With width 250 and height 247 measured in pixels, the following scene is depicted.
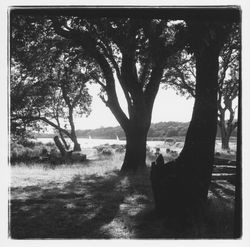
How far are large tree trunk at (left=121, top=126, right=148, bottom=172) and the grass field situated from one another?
2695 millimetres

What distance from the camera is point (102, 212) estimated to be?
7734 mm

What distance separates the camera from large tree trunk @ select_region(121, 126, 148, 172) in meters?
15.3

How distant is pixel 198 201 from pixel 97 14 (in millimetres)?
4248

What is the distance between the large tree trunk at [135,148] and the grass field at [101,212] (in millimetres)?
2695

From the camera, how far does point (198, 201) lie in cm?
686

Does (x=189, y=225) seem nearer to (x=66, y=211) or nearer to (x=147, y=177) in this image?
(x=66, y=211)

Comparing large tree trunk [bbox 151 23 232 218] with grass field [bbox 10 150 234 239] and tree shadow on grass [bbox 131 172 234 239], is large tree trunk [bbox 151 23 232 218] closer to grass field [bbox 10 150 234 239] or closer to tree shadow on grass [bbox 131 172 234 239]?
tree shadow on grass [bbox 131 172 234 239]

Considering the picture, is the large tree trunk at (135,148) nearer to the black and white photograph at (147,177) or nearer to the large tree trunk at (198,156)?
the black and white photograph at (147,177)

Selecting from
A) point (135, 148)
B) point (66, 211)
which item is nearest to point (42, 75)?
point (135, 148)

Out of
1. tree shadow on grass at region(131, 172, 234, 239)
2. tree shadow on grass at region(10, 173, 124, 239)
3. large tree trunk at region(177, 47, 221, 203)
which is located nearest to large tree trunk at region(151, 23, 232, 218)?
large tree trunk at region(177, 47, 221, 203)

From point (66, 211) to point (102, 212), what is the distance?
0.89 metres
